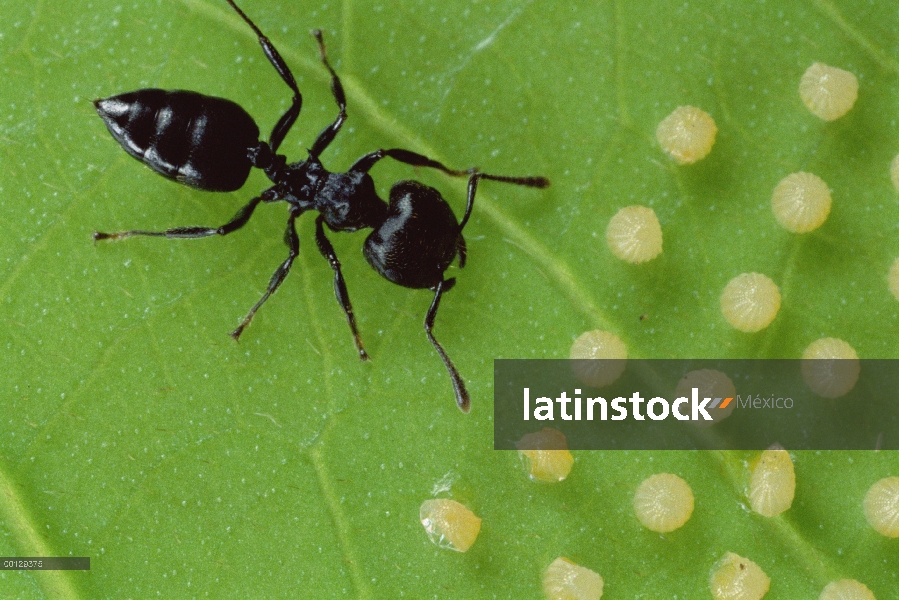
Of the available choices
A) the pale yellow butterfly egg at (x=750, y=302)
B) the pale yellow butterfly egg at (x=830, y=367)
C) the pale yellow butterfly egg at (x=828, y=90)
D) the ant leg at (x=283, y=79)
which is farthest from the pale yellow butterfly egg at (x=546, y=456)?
the pale yellow butterfly egg at (x=828, y=90)

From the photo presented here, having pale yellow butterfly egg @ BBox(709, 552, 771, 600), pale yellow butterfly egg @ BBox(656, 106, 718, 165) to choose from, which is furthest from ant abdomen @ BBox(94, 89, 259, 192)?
pale yellow butterfly egg @ BBox(709, 552, 771, 600)

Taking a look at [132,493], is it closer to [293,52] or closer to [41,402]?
[41,402]

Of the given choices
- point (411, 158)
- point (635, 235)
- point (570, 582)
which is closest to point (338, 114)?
point (411, 158)

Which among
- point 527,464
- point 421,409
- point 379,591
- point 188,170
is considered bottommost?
point 379,591

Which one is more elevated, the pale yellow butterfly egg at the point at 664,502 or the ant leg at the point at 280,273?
the ant leg at the point at 280,273

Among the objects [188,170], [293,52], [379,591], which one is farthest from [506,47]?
[379,591]
